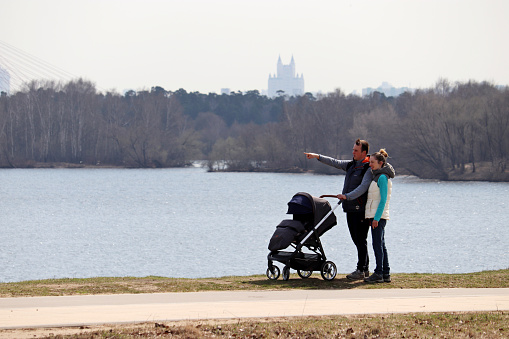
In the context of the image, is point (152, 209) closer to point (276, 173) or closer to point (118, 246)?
point (118, 246)

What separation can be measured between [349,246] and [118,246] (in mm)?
9304

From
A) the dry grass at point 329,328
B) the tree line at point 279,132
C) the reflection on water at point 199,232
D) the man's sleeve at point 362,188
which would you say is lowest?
the reflection on water at point 199,232

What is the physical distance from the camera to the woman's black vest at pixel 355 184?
11.9 metres

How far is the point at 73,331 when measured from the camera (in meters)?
8.00

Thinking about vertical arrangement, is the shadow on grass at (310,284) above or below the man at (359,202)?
below

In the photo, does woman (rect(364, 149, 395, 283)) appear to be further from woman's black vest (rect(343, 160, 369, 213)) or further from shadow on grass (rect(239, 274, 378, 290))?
shadow on grass (rect(239, 274, 378, 290))

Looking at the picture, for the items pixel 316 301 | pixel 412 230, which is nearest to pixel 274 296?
pixel 316 301

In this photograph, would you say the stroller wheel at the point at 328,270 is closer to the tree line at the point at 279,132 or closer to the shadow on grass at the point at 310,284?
the shadow on grass at the point at 310,284

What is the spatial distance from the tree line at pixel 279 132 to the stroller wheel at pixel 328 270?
239 feet

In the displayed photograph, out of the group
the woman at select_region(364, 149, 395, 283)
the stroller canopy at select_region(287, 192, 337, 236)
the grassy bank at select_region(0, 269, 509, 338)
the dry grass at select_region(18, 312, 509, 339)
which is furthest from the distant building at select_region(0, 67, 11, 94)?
the dry grass at select_region(18, 312, 509, 339)

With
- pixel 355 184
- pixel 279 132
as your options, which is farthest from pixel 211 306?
pixel 279 132

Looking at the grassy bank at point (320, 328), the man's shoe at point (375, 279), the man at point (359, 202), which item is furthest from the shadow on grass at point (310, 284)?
the grassy bank at point (320, 328)

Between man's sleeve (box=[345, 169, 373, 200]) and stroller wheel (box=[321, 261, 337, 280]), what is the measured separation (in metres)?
1.14

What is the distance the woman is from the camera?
11.6 meters
